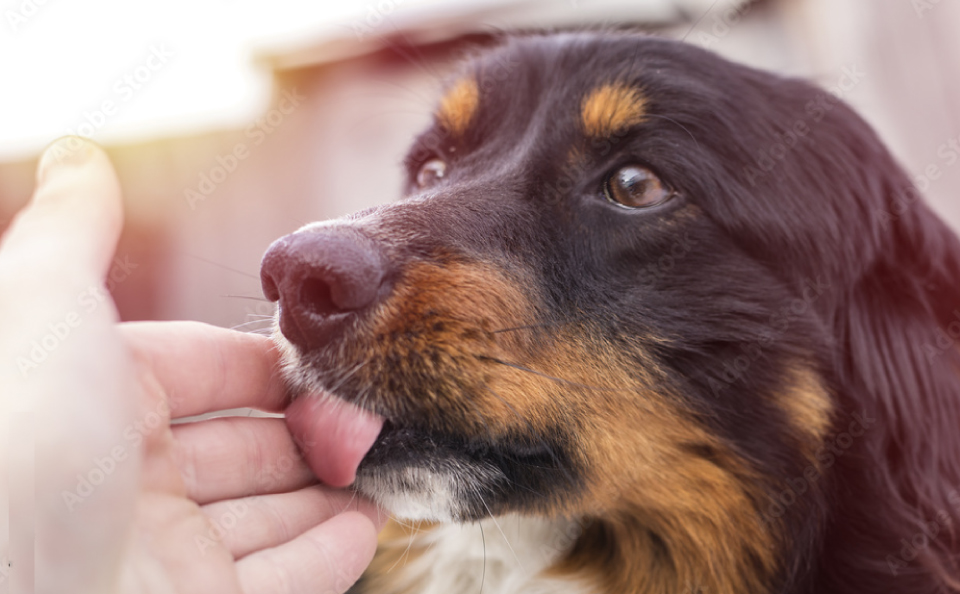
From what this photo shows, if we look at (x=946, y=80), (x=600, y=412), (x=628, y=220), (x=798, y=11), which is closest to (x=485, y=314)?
(x=600, y=412)

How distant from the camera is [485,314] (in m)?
1.57

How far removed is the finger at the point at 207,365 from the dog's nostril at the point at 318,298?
222 millimetres

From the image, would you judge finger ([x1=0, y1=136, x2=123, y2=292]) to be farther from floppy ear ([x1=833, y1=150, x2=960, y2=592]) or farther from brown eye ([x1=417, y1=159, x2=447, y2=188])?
floppy ear ([x1=833, y1=150, x2=960, y2=592])

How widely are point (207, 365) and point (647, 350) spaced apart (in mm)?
1035

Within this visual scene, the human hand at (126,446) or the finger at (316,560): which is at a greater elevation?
the human hand at (126,446)

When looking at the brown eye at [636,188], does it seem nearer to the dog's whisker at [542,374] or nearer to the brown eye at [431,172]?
the dog's whisker at [542,374]

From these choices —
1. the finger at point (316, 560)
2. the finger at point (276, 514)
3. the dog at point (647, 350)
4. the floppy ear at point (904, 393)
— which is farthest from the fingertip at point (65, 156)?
the floppy ear at point (904, 393)

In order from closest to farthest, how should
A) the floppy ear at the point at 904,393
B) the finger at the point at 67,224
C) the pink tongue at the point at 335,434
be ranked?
1. the finger at the point at 67,224
2. the pink tongue at the point at 335,434
3. the floppy ear at the point at 904,393

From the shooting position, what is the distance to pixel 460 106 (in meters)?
2.35

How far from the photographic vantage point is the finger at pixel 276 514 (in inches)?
55.4

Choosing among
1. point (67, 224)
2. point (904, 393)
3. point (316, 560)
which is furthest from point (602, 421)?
point (67, 224)

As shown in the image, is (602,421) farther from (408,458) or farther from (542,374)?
(408,458)

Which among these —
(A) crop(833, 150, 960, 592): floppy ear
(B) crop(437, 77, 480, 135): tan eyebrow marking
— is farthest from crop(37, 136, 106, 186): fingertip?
(A) crop(833, 150, 960, 592): floppy ear

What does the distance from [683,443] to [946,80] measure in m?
3.39
